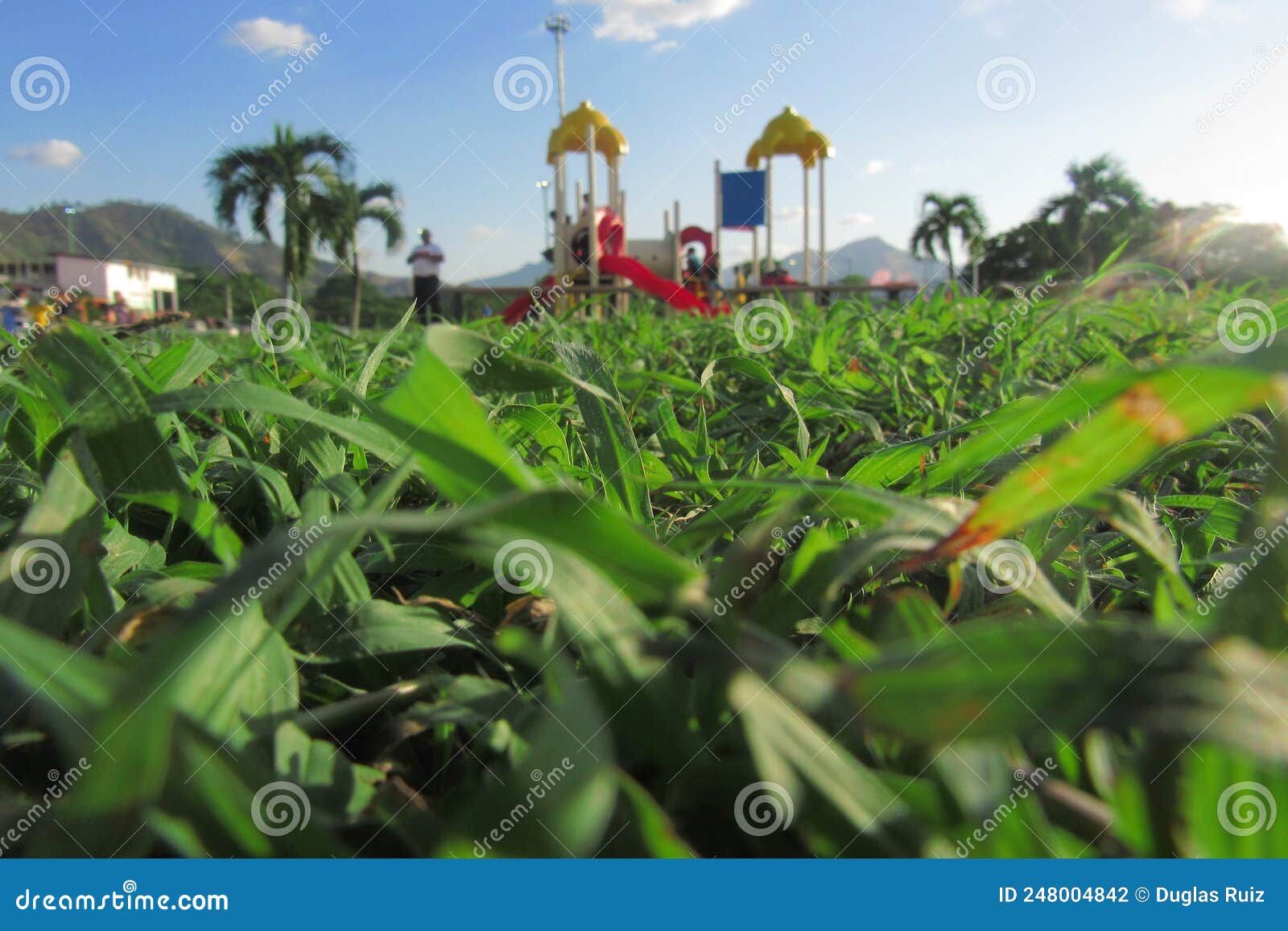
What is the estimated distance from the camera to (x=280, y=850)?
36 cm

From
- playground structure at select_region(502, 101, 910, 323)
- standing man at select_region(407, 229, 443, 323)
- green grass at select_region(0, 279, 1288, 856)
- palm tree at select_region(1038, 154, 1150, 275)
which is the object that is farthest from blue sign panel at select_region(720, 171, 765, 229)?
palm tree at select_region(1038, 154, 1150, 275)

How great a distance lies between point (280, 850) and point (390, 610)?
190 millimetres

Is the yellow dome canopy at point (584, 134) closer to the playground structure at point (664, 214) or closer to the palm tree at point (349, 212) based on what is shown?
the playground structure at point (664, 214)

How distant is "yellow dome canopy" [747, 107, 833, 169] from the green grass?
12845 mm

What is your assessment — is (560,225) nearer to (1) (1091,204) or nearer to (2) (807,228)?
(2) (807,228)

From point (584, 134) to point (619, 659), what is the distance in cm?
1111

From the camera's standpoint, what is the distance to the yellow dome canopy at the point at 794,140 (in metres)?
12.2

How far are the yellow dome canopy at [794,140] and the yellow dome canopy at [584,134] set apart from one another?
2.74 m

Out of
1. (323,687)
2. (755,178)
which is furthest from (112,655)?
(755,178)

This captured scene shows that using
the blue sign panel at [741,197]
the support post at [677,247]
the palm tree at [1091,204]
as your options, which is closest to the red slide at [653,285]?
the support post at [677,247]

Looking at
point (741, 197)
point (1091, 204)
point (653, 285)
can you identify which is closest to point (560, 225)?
point (653, 285)

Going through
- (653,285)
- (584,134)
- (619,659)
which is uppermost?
(584,134)

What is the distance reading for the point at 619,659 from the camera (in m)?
0.40

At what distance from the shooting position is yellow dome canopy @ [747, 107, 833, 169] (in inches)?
480
